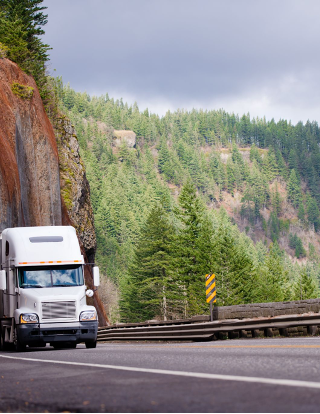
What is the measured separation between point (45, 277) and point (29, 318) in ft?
4.04

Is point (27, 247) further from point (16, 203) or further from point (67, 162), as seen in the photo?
point (67, 162)

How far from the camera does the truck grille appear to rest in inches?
634

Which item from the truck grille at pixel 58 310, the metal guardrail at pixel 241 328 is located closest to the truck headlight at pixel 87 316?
the truck grille at pixel 58 310

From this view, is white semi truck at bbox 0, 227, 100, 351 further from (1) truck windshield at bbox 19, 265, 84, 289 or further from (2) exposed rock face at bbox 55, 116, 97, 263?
(2) exposed rock face at bbox 55, 116, 97, 263

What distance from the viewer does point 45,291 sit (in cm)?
1633

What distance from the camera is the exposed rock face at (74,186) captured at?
43469 mm

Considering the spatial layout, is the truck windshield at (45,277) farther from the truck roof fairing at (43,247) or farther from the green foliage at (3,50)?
the green foliage at (3,50)

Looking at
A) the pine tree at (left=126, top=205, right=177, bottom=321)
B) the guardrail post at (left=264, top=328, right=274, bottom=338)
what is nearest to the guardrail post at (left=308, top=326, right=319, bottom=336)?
the guardrail post at (left=264, top=328, right=274, bottom=338)

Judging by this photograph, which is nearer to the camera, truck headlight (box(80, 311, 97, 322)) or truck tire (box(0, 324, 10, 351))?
truck headlight (box(80, 311, 97, 322))

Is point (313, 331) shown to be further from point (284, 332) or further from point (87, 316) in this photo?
point (87, 316)

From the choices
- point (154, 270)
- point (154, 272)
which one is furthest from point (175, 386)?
point (154, 272)

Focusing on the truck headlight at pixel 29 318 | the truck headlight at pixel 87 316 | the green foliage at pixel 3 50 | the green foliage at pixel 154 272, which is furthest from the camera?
the green foliage at pixel 154 272

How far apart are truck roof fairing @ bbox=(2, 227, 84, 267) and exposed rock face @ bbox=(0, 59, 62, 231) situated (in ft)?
43.6

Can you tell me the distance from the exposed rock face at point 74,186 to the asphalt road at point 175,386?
1361 inches
